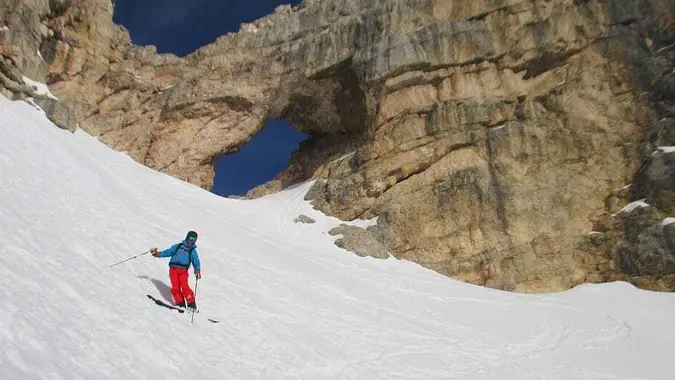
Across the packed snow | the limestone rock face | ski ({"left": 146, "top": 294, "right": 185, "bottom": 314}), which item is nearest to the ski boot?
ski ({"left": 146, "top": 294, "right": 185, "bottom": 314})

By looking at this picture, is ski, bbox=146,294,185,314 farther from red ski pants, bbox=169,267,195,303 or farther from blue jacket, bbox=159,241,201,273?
blue jacket, bbox=159,241,201,273

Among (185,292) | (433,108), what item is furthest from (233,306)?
(433,108)

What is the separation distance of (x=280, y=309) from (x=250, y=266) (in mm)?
4504

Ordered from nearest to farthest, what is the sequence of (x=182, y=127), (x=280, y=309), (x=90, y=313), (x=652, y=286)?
1. (x=90, y=313)
2. (x=280, y=309)
3. (x=652, y=286)
4. (x=182, y=127)

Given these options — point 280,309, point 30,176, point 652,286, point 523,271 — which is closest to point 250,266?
point 280,309

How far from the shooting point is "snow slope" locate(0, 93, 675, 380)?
23.7ft

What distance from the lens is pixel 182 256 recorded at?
35.2 feet

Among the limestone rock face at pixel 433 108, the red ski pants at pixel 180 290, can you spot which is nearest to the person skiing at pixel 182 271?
the red ski pants at pixel 180 290

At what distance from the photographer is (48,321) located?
6.62 meters

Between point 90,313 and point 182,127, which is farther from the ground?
point 182,127

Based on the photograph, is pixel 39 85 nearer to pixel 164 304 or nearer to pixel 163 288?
pixel 163 288

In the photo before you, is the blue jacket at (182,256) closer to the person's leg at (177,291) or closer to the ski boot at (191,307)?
the person's leg at (177,291)

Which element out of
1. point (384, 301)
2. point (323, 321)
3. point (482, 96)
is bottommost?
point (323, 321)

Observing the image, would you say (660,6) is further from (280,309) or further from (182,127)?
(182,127)
